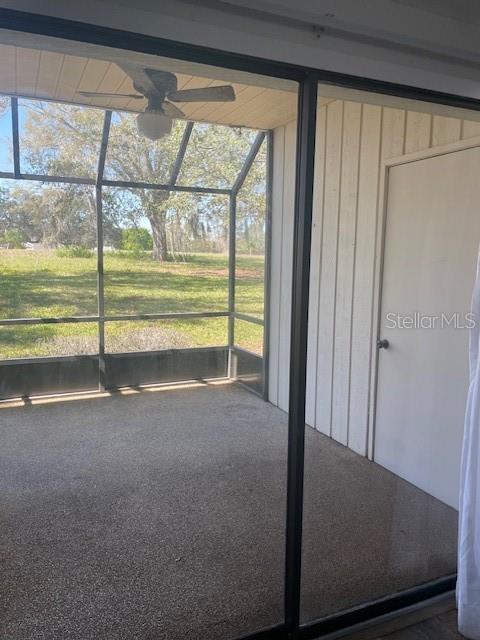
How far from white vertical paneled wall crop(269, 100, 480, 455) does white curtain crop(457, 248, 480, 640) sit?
3.41ft

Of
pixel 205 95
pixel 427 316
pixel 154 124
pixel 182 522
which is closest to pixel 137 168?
pixel 154 124

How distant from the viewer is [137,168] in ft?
10.2

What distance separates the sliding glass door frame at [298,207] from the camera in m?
1.26

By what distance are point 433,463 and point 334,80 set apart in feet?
6.60

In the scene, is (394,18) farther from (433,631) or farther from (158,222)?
(433,631)

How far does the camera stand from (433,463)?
8.30 feet

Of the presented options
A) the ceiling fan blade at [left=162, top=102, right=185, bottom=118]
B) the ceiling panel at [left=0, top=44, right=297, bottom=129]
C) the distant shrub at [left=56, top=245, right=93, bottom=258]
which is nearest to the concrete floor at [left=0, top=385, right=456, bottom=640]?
the distant shrub at [left=56, top=245, right=93, bottom=258]

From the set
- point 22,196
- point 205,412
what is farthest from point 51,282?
point 205,412

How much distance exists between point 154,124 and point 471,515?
2.52 m

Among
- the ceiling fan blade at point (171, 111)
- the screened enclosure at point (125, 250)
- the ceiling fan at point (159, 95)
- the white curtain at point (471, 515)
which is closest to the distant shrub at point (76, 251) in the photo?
the screened enclosure at point (125, 250)

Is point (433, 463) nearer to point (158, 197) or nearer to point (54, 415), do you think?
point (158, 197)

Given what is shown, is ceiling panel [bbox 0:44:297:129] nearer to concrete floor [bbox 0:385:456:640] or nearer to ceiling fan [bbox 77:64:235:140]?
ceiling fan [bbox 77:64:235:140]

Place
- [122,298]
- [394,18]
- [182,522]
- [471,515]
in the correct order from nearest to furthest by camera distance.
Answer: [394,18]
[471,515]
[182,522]
[122,298]

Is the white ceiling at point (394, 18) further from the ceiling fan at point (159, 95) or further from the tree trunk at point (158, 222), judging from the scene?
the tree trunk at point (158, 222)
